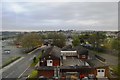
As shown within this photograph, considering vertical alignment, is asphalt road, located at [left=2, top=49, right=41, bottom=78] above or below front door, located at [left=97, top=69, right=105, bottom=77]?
below

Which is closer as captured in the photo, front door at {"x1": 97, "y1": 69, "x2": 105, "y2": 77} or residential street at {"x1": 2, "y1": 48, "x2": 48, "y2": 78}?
front door at {"x1": 97, "y1": 69, "x2": 105, "y2": 77}

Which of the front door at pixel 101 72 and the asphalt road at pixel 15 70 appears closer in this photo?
the front door at pixel 101 72

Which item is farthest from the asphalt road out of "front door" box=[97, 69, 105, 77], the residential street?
"front door" box=[97, 69, 105, 77]

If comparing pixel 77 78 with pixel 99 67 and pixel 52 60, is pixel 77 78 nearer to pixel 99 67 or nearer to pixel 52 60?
pixel 99 67

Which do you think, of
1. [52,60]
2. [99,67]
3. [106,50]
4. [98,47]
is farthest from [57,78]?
[98,47]

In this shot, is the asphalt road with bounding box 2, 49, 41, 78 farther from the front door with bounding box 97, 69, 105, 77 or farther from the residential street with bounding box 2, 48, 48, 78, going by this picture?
the front door with bounding box 97, 69, 105, 77

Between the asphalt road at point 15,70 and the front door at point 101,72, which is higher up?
the front door at point 101,72

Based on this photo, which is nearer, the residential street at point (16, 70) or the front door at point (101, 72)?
the front door at point (101, 72)

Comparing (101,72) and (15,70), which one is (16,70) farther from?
(101,72)

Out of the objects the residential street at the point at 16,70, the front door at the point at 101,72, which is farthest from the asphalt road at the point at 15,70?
the front door at the point at 101,72

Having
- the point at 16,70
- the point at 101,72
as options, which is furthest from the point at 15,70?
the point at 101,72

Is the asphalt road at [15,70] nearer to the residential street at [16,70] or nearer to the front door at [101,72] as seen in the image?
the residential street at [16,70]
